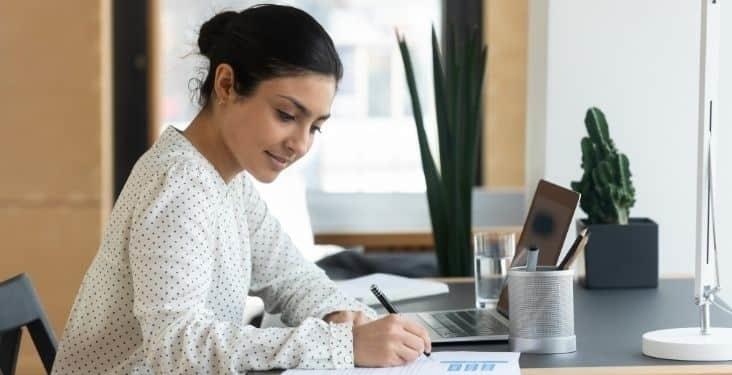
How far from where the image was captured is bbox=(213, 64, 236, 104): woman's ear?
1.78m

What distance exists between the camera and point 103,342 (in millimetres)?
1805

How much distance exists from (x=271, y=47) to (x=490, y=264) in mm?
643

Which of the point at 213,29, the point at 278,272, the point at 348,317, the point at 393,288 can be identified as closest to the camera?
the point at 213,29

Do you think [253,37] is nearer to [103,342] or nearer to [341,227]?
[103,342]

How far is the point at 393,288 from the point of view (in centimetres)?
230

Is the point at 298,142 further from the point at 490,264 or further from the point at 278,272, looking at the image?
the point at 490,264

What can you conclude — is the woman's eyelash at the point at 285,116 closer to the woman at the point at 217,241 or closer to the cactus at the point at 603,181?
the woman at the point at 217,241

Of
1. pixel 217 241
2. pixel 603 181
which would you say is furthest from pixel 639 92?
pixel 217 241

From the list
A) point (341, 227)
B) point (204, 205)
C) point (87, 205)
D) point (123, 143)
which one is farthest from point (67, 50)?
point (204, 205)

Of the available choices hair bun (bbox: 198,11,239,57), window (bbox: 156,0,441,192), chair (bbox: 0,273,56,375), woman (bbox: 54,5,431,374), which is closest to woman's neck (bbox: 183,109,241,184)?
woman (bbox: 54,5,431,374)

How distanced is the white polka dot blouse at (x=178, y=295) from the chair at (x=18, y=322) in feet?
0.37

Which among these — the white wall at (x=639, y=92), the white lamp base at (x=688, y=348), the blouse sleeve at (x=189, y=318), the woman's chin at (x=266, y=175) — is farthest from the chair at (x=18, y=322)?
the white wall at (x=639, y=92)

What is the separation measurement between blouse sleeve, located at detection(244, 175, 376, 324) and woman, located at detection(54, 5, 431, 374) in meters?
0.11

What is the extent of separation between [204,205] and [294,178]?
2463mm
